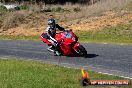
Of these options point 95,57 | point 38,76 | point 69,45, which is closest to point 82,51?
point 95,57

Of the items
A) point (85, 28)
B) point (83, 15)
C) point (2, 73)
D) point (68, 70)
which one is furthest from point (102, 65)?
point (83, 15)

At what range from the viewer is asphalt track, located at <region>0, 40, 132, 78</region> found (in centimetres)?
1537

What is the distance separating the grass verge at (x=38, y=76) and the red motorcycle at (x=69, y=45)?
3.09 metres

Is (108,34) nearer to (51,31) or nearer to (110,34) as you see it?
(110,34)

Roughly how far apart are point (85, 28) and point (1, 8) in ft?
61.4

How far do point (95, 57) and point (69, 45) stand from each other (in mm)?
1485

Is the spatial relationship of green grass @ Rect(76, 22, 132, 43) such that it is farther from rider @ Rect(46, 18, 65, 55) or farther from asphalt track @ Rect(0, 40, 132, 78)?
rider @ Rect(46, 18, 65, 55)

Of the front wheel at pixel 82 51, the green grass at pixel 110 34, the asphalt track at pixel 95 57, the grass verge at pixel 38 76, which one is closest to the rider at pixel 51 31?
the asphalt track at pixel 95 57

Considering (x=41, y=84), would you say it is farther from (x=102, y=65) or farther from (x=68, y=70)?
(x=102, y=65)

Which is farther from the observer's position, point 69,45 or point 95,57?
point 69,45

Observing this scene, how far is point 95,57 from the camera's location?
1822cm

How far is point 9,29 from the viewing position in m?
38.2

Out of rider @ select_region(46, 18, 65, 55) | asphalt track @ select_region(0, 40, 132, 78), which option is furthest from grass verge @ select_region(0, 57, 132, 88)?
rider @ select_region(46, 18, 65, 55)

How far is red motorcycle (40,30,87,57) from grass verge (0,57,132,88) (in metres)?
3.09
